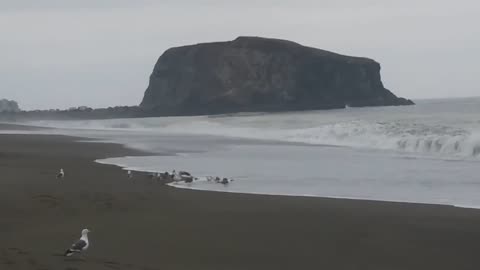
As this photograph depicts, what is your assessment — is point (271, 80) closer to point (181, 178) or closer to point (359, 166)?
point (359, 166)

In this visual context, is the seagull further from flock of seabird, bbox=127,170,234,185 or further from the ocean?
flock of seabird, bbox=127,170,234,185

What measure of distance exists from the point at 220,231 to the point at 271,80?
101 m

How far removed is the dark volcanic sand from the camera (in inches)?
280

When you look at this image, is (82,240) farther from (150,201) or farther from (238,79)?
(238,79)

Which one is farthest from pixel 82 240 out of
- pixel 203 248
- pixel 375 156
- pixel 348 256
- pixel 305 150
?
pixel 305 150

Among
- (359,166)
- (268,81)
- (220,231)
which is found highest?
(268,81)

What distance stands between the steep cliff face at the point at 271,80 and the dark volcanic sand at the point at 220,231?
91323mm

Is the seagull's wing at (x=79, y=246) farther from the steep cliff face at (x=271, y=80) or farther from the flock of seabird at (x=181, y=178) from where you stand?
the steep cliff face at (x=271, y=80)

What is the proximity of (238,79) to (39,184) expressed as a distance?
318ft

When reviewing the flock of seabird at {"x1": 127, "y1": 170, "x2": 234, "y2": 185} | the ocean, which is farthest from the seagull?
the flock of seabird at {"x1": 127, "y1": 170, "x2": 234, "y2": 185}

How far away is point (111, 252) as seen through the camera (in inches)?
291

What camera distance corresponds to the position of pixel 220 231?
8656mm

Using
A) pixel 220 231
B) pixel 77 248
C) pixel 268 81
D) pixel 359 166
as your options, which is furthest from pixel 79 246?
pixel 268 81

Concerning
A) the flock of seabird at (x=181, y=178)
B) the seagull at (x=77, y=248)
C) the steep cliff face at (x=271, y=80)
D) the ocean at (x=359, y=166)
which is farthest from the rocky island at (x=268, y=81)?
the seagull at (x=77, y=248)
